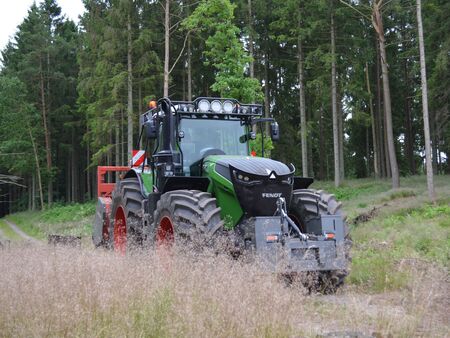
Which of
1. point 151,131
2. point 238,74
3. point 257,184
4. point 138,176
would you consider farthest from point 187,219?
point 238,74

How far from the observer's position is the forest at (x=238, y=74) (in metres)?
24.6

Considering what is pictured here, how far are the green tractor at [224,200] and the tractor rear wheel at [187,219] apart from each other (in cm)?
1

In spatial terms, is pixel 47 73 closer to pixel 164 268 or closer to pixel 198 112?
pixel 198 112

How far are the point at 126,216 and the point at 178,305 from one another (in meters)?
5.32

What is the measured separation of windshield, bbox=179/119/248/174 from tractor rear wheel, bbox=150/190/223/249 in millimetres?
1081

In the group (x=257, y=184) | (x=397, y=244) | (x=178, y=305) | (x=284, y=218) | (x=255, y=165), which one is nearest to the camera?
(x=178, y=305)

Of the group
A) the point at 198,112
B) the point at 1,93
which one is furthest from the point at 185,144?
the point at 1,93

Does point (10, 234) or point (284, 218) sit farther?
point (10, 234)

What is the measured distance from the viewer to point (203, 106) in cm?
923

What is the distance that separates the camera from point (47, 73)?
4038 cm

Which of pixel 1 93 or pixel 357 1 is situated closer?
pixel 357 1

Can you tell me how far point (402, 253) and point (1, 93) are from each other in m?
33.7

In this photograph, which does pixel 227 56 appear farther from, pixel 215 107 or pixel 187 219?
pixel 187 219

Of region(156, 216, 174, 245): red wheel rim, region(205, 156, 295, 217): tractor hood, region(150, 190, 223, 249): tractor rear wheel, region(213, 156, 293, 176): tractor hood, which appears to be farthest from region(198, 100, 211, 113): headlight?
region(156, 216, 174, 245): red wheel rim
